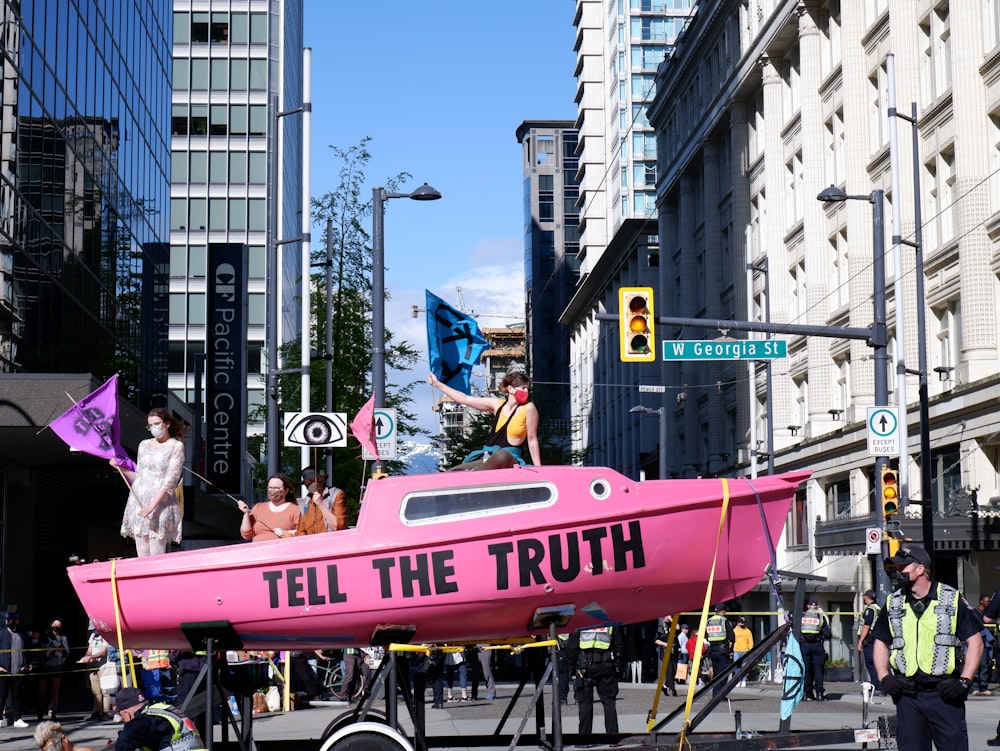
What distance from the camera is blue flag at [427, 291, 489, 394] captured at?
15539 millimetres

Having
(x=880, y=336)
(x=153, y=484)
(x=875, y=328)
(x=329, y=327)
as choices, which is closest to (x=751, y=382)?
(x=329, y=327)

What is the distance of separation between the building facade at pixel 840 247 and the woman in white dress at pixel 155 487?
50.0 ft

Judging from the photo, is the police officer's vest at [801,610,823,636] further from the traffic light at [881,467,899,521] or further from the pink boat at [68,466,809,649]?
the pink boat at [68,466,809,649]

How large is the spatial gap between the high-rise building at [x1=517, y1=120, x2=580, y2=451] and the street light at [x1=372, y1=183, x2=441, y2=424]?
106143 mm

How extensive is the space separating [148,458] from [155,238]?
3393cm

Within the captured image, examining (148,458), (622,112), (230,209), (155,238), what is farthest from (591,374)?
(148,458)

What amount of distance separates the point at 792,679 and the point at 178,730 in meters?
5.52

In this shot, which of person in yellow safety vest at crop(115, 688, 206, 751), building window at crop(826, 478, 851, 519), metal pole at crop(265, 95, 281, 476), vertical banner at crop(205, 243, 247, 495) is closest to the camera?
person in yellow safety vest at crop(115, 688, 206, 751)

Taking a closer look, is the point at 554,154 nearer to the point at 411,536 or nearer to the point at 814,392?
the point at 814,392

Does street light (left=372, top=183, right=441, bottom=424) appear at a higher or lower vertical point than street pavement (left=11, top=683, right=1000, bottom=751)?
higher

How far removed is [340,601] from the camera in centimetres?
1083

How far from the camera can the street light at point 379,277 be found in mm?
25484

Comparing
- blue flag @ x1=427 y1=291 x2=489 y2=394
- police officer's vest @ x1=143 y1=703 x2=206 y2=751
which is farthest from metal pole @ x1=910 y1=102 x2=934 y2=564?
police officer's vest @ x1=143 y1=703 x2=206 y2=751

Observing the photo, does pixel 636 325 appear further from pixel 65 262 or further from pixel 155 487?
pixel 65 262
